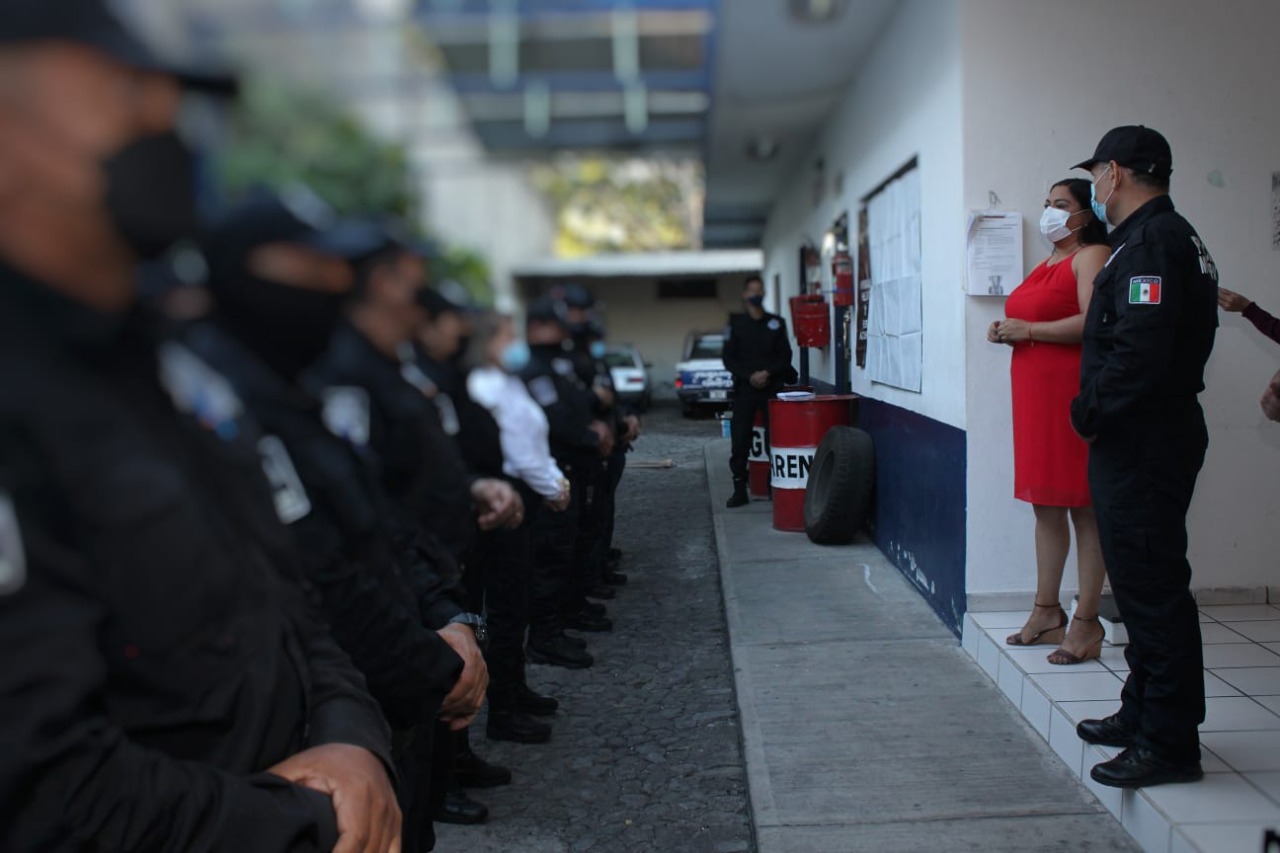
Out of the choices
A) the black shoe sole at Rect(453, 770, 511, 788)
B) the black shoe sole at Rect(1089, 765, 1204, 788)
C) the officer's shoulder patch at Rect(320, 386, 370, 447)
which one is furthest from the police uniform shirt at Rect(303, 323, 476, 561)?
the black shoe sole at Rect(453, 770, 511, 788)

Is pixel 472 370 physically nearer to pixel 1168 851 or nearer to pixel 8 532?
pixel 8 532

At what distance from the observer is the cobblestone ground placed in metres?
3.33

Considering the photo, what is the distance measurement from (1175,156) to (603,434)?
285 centimetres

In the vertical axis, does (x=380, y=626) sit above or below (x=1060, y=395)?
→ below

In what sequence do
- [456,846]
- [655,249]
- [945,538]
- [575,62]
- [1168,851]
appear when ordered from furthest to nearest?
[945,538] < [456,846] < [1168,851] < [655,249] < [575,62]

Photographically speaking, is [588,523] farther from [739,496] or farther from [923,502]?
[739,496]

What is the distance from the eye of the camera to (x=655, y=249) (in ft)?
4.87

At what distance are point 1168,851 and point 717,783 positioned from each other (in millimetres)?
1545

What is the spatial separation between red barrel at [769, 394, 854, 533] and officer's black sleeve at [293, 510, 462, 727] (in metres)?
5.34

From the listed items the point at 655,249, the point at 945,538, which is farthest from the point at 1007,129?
the point at 655,249

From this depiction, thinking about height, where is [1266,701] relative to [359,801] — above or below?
below

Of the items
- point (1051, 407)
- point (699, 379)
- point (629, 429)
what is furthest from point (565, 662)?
point (699, 379)

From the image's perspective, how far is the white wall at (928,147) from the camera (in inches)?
177

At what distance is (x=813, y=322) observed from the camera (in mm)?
8227
